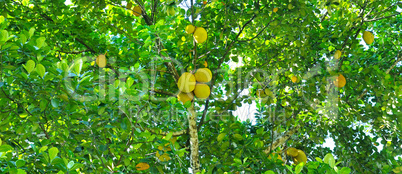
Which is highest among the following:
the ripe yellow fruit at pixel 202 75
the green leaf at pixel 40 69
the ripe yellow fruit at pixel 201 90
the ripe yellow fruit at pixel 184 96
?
the ripe yellow fruit at pixel 202 75

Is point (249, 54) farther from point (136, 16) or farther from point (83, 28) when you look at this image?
point (83, 28)

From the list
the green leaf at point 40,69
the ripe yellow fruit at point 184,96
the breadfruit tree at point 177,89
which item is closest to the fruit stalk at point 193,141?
the breadfruit tree at point 177,89

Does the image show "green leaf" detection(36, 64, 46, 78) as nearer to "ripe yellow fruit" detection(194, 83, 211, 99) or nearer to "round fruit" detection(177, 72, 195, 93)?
"round fruit" detection(177, 72, 195, 93)

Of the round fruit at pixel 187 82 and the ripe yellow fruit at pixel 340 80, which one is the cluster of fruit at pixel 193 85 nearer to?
the round fruit at pixel 187 82

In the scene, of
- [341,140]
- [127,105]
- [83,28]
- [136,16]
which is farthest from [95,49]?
[341,140]

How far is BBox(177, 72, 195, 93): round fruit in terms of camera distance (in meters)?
2.13

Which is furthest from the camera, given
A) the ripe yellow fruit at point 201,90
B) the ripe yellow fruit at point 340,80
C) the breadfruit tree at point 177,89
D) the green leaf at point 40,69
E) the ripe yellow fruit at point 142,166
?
the ripe yellow fruit at point 340,80

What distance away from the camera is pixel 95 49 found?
3.09m

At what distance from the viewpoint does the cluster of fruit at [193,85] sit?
2.14 metres

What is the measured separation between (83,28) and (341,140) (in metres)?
2.82

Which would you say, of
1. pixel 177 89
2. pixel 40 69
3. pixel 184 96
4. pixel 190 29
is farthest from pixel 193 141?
pixel 40 69

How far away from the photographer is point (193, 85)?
2.18 m

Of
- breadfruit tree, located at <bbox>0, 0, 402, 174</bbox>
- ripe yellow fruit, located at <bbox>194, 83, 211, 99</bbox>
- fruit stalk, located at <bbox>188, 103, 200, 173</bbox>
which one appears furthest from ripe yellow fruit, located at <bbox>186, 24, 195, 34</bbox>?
fruit stalk, located at <bbox>188, 103, 200, 173</bbox>

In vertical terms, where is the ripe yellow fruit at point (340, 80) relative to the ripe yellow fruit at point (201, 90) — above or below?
above
